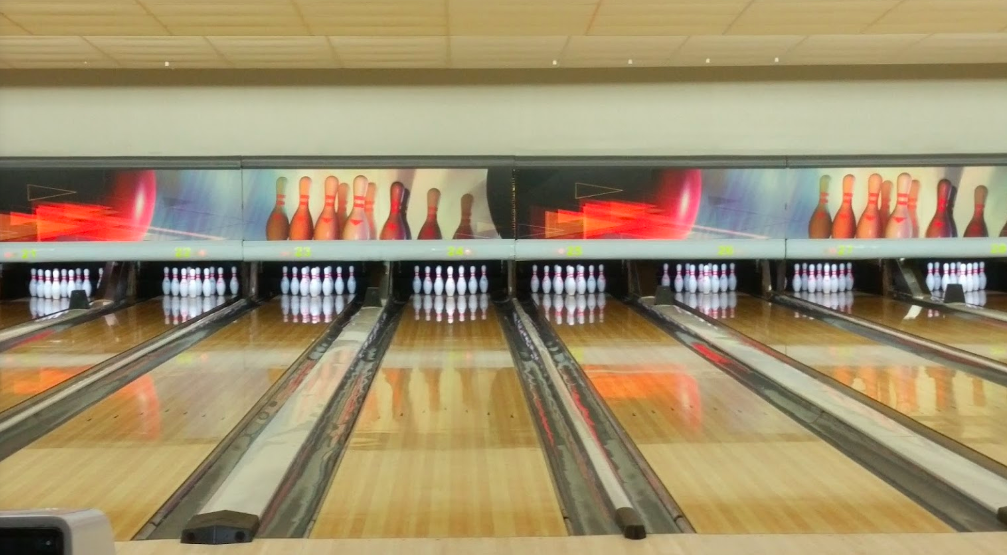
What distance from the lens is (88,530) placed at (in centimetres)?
102

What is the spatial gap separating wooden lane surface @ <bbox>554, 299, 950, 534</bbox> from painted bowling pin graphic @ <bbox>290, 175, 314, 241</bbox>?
2437 millimetres

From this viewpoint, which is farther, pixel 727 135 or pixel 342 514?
pixel 727 135

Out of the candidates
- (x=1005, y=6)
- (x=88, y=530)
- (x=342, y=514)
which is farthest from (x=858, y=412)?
(x=88, y=530)

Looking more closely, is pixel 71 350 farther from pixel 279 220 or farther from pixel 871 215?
pixel 871 215

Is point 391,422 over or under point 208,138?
under

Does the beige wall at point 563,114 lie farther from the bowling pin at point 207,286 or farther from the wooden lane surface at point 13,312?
the wooden lane surface at point 13,312

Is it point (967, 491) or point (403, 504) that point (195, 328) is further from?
point (967, 491)

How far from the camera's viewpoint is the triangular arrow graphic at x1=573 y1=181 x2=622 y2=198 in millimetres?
6156

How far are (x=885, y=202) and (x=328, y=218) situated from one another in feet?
11.9

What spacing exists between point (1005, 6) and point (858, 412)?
8.32 feet

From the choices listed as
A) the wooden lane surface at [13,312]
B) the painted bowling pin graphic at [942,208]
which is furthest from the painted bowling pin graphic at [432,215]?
the painted bowling pin graphic at [942,208]

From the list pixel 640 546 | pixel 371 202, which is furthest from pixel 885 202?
pixel 640 546

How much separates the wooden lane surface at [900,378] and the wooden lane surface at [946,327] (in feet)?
0.25

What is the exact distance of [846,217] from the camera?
6219 mm
